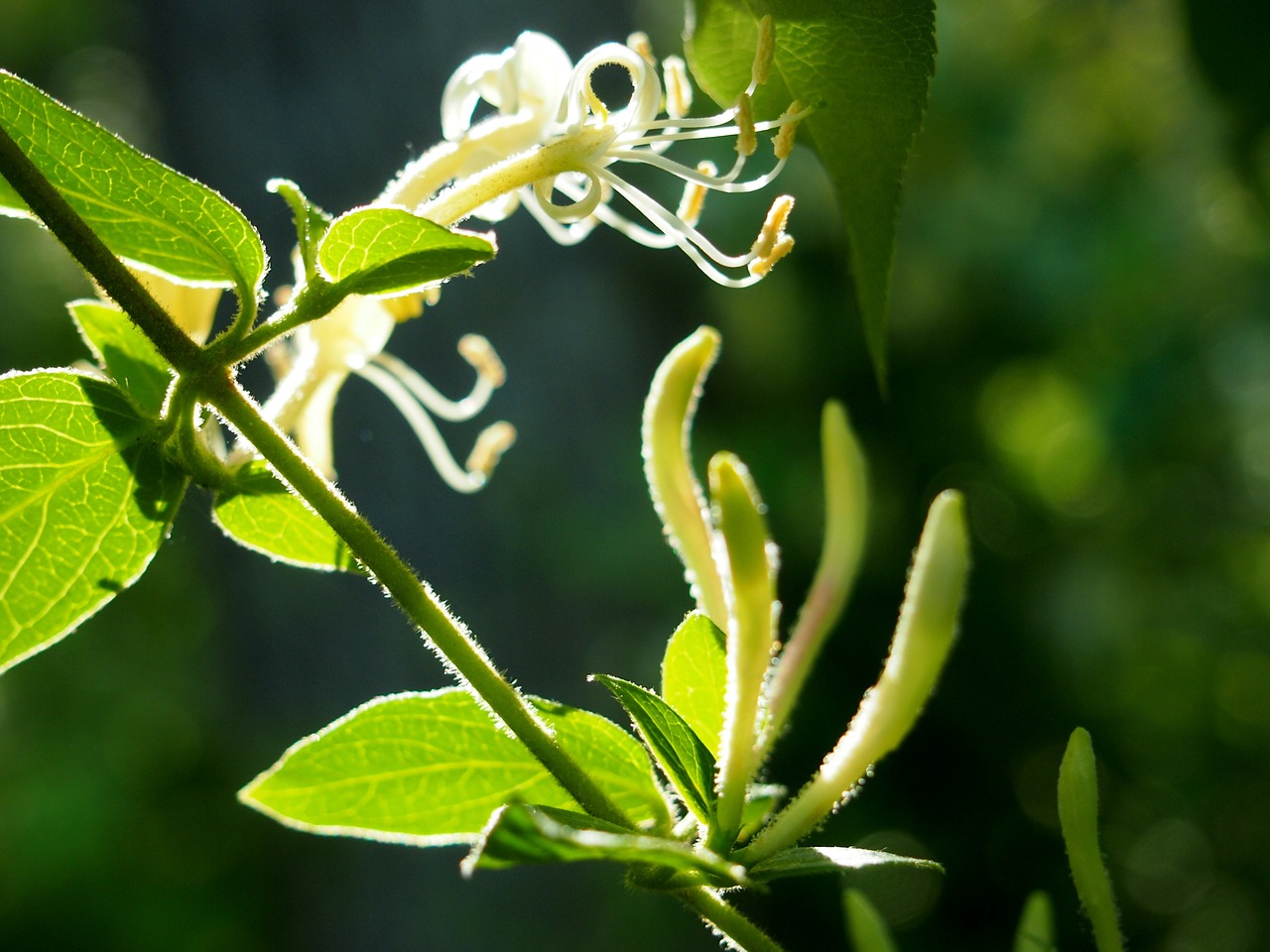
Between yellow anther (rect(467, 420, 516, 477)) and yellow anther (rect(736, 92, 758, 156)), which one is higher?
yellow anther (rect(736, 92, 758, 156))

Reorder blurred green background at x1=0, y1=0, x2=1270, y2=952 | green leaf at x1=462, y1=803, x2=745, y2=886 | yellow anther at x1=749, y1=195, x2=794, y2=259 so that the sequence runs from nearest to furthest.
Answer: green leaf at x1=462, y1=803, x2=745, y2=886 < yellow anther at x1=749, y1=195, x2=794, y2=259 < blurred green background at x1=0, y1=0, x2=1270, y2=952

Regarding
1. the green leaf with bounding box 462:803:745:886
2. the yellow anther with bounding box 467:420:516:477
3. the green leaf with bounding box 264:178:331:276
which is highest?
the green leaf with bounding box 264:178:331:276

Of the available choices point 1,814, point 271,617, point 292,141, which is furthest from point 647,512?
point 1,814

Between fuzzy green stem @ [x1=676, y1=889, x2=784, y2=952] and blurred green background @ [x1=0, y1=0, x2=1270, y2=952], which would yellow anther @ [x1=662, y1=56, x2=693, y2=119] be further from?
blurred green background @ [x1=0, y1=0, x2=1270, y2=952]

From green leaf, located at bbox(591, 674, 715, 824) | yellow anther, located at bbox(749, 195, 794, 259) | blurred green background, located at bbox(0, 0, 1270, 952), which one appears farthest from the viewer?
blurred green background, located at bbox(0, 0, 1270, 952)

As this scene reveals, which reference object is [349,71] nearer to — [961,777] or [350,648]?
[350,648]

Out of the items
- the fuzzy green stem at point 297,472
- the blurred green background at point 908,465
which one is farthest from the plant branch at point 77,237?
the blurred green background at point 908,465

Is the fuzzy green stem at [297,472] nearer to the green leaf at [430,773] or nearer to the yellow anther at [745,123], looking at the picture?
the green leaf at [430,773]

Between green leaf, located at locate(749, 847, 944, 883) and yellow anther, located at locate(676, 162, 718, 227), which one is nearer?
green leaf, located at locate(749, 847, 944, 883)

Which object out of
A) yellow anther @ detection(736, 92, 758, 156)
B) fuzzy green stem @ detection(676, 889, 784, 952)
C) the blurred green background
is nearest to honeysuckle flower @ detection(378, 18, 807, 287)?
yellow anther @ detection(736, 92, 758, 156)
